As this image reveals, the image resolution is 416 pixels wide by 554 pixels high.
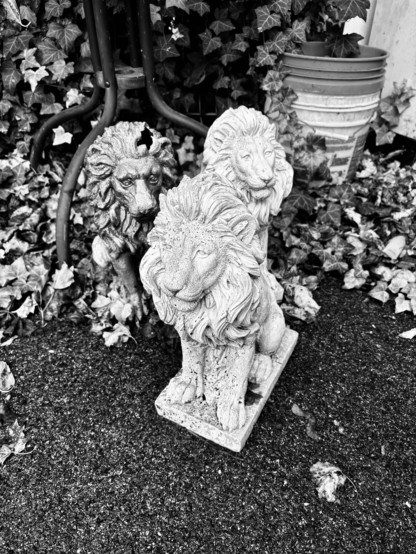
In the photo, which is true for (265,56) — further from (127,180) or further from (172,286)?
(172,286)

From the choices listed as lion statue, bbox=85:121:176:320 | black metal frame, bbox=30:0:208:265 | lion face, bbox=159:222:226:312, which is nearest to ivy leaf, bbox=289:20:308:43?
black metal frame, bbox=30:0:208:265

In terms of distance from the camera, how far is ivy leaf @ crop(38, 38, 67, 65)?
3238 mm

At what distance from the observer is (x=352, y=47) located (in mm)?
3326

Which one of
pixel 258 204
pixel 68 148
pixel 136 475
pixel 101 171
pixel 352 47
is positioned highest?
pixel 352 47

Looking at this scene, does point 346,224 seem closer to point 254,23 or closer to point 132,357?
point 254,23

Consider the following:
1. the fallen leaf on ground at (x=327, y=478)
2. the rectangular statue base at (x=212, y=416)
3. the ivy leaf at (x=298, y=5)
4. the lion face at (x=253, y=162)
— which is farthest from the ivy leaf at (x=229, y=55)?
the fallen leaf on ground at (x=327, y=478)

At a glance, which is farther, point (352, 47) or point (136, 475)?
point (352, 47)

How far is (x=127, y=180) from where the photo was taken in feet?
6.61

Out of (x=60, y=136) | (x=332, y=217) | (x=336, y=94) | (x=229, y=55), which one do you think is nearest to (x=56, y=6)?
(x=60, y=136)

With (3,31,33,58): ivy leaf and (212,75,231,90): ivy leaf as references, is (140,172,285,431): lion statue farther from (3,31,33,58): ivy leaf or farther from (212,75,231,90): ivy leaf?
(3,31,33,58): ivy leaf

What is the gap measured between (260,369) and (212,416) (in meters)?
0.32

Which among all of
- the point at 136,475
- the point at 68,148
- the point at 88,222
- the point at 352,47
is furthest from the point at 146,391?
the point at 352,47

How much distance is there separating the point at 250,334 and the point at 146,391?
83cm

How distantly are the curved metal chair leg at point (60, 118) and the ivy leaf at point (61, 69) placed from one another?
0.37m
